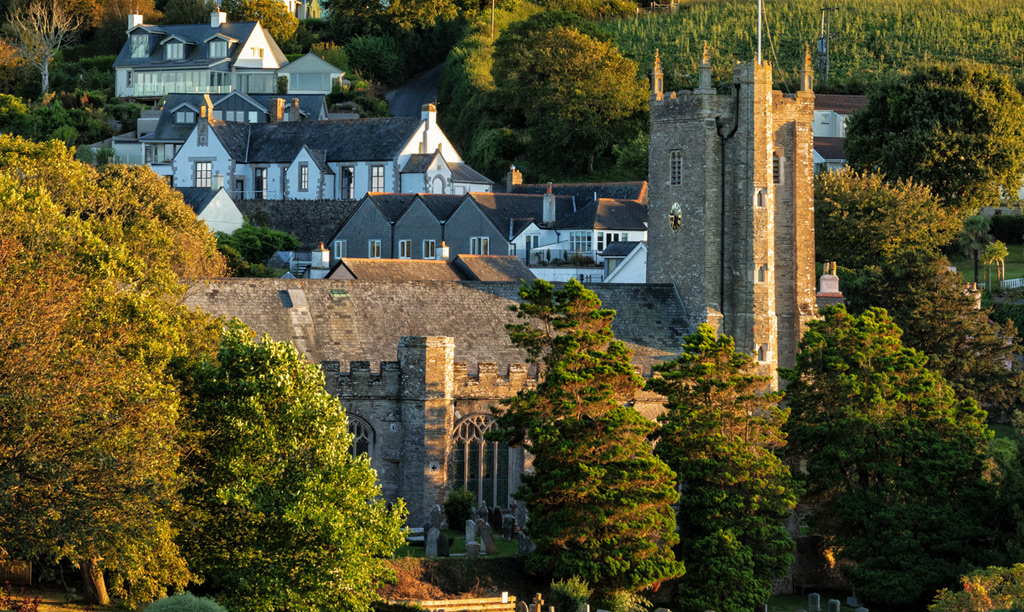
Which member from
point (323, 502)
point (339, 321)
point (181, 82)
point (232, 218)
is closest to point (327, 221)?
point (232, 218)

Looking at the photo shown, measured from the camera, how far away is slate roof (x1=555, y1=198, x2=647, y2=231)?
9012cm

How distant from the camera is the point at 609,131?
113m

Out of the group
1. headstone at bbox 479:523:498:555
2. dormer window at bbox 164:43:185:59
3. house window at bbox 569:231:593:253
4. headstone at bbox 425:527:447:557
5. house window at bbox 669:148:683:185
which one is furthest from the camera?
dormer window at bbox 164:43:185:59

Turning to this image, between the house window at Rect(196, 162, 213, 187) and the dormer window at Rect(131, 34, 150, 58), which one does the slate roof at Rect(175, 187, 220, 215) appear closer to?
the house window at Rect(196, 162, 213, 187)

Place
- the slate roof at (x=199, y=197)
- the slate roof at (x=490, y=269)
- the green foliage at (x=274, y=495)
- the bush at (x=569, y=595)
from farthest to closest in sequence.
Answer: the slate roof at (x=199, y=197) < the slate roof at (x=490, y=269) < the bush at (x=569, y=595) < the green foliage at (x=274, y=495)

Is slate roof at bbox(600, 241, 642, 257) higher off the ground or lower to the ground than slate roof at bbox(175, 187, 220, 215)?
lower

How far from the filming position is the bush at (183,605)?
3631 cm

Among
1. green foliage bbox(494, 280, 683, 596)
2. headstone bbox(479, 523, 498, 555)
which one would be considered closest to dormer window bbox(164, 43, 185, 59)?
green foliage bbox(494, 280, 683, 596)

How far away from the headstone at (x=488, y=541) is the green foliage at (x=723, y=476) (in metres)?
5.97

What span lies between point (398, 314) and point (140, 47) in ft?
287

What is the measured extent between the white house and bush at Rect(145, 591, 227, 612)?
65.3 m

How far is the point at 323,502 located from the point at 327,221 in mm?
62129

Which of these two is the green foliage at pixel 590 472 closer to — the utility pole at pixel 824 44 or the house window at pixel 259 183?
the house window at pixel 259 183

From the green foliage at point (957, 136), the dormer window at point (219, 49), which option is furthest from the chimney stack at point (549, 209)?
the dormer window at point (219, 49)
